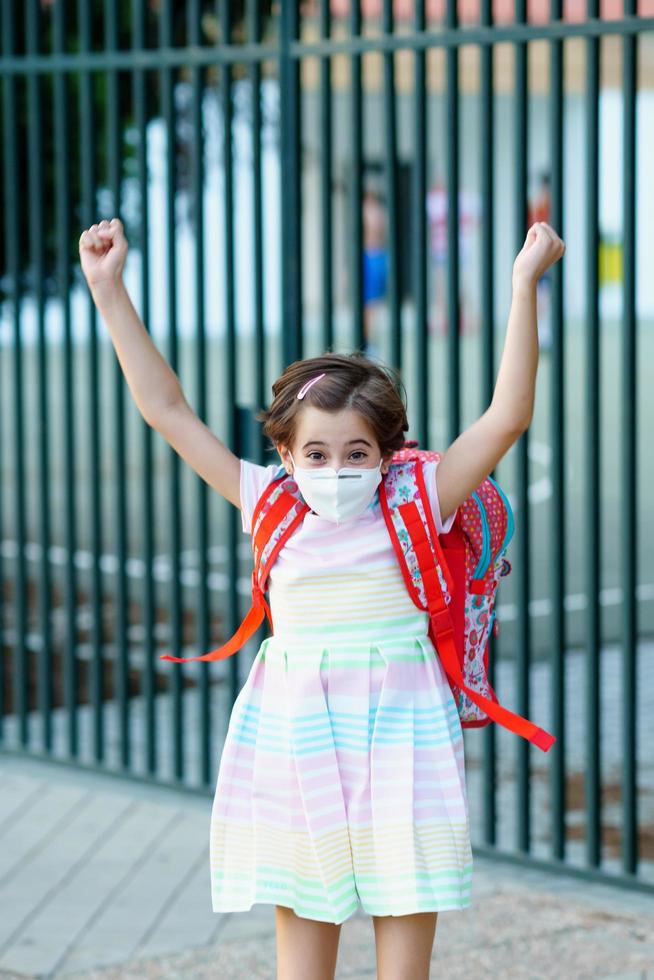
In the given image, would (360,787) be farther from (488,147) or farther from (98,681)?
(98,681)

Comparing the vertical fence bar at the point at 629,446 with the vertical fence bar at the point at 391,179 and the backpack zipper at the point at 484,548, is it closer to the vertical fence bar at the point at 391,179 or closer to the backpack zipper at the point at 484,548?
the vertical fence bar at the point at 391,179

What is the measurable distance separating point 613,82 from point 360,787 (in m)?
18.5

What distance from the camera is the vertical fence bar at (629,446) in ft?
13.7

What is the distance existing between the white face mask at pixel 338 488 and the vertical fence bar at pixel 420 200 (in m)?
1.84

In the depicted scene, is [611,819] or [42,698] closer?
[611,819]

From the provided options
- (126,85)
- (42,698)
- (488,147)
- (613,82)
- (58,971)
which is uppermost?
(613,82)

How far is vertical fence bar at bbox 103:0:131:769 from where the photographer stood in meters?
5.32

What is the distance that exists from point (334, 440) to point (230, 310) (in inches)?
98.3

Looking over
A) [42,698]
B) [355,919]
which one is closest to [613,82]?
[42,698]

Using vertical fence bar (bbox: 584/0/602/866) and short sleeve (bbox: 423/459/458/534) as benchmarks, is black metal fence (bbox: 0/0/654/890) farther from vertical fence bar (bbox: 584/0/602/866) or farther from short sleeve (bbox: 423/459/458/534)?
short sleeve (bbox: 423/459/458/534)

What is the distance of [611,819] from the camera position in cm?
528

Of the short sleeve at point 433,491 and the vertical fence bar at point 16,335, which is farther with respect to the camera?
the vertical fence bar at point 16,335

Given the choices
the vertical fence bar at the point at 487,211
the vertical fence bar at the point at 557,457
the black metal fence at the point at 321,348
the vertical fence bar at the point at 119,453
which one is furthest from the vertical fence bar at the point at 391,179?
the vertical fence bar at the point at 119,453

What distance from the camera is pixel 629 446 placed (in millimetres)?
4328
